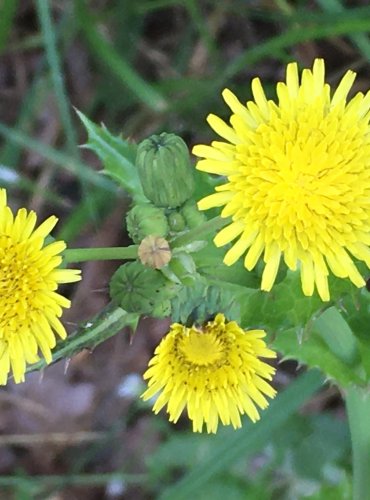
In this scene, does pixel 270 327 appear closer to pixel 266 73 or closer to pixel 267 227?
pixel 267 227

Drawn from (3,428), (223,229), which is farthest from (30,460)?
(223,229)

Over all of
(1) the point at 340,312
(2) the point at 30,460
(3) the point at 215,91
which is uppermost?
(3) the point at 215,91

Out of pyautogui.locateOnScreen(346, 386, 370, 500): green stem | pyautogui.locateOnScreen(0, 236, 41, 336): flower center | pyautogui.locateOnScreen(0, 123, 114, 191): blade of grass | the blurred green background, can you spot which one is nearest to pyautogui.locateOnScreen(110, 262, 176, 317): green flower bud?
pyautogui.locateOnScreen(0, 236, 41, 336): flower center

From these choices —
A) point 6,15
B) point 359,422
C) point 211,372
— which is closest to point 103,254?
point 211,372

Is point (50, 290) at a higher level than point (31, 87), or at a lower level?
lower

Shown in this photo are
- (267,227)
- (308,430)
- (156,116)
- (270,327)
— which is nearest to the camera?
(267,227)
